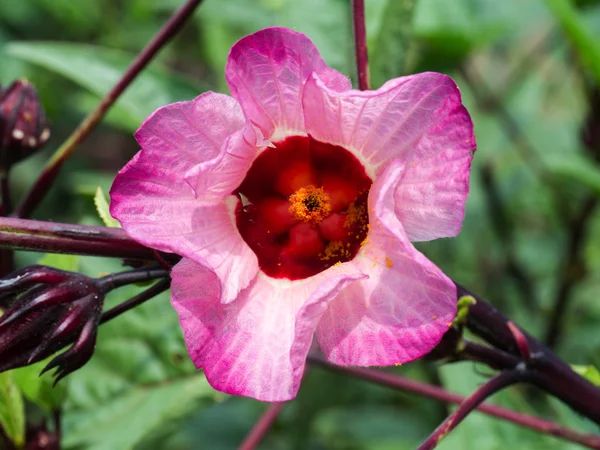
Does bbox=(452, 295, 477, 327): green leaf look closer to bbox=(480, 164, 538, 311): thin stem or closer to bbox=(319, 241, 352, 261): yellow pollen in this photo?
bbox=(319, 241, 352, 261): yellow pollen

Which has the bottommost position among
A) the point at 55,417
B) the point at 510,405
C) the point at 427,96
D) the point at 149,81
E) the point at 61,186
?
the point at 61,186

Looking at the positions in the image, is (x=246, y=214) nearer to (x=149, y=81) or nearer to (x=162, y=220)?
(x=162, y=220)

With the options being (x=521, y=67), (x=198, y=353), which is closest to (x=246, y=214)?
(x=198, y=353)

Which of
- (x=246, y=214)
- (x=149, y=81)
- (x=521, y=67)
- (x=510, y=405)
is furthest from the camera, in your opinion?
(x=521, y=67)

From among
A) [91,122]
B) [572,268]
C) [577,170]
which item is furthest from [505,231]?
[91,122]

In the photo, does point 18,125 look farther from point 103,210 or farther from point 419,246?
point 419,246

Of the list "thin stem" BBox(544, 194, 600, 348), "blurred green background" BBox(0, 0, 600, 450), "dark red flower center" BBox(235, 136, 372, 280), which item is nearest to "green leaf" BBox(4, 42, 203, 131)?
"blurred green background" BBox(0, 0, 600, 450)
